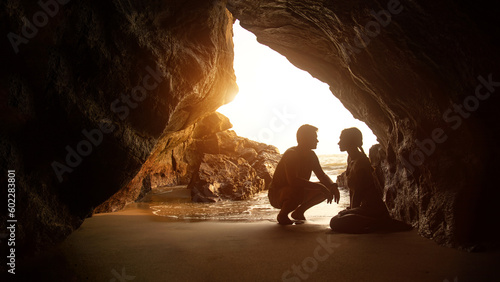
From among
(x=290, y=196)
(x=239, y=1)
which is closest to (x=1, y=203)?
(x=290, y=196)

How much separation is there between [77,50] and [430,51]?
4.31 meters

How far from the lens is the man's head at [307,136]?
5391 millimetres

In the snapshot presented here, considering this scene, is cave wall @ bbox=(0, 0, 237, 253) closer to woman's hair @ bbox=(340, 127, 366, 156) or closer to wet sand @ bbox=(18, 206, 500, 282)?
wet sand @ bbox=(18, 206, 500, 282)

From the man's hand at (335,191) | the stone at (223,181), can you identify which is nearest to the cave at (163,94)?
the man's hand at (335,191)

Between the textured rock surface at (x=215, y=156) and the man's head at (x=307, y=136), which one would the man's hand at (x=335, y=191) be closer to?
the man's head at (x=307, y=136)

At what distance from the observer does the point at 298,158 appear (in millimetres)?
5359

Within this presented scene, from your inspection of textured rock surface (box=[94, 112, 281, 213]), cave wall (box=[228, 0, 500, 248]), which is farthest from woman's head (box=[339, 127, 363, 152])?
textured rock surface (box=[94, 112, 281, 213])

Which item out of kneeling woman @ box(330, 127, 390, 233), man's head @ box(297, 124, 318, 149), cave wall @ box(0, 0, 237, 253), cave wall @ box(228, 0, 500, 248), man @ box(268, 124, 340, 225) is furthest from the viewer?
man's head @ box(297, 124, 318, 149)

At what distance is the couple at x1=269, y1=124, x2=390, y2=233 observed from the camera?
4121 mm

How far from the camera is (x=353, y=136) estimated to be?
4535 mm

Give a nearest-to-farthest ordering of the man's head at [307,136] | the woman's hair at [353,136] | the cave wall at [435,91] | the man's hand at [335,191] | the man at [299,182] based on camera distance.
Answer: the cave wall at [435,91] → the woman's hair at [353,136] → the man's hand at [335,191] → the man at [299,182] → the man's head at [307,136]

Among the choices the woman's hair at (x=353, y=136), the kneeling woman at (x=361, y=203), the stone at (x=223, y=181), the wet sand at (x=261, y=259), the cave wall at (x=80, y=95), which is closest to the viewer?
the wet sand at (x=261, y=259)

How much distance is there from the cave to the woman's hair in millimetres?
647

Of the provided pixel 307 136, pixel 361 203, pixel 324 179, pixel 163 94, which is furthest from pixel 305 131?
pixel 163 94
